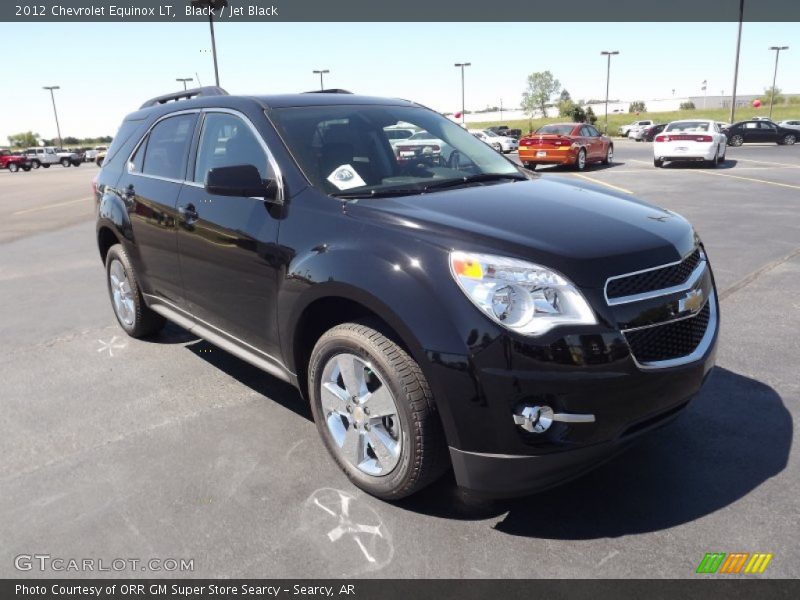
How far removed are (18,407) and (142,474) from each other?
1.44 metres

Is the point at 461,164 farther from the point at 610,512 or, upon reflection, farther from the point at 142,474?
the point at 142,474

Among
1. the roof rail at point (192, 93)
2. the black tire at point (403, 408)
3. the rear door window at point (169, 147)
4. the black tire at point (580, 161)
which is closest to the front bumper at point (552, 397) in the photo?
the black tire at point (403, 408)

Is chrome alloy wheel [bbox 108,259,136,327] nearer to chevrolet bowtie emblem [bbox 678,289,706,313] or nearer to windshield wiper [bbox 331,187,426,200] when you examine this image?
windshield wiper [bbox 331,187,426,200]

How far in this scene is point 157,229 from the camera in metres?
4.39

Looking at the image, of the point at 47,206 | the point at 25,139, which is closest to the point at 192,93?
the point at 47,206

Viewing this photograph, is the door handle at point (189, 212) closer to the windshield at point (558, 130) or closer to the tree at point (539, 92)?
the windshield at point (558, 130)

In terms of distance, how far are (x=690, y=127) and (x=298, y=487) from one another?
2311 cm

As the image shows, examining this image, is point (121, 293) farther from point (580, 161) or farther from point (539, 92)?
point (539, 92)

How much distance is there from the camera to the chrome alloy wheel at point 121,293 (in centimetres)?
527

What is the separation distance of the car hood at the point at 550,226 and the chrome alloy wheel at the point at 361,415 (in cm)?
68

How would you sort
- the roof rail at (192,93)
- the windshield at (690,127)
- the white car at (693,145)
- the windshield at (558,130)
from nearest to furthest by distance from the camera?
the roof rail at (192,93), the white car at (693,145), the windshield at (558,130), the windshield at (690,127)

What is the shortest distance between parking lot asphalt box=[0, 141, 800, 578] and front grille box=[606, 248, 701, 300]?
0.98 metres

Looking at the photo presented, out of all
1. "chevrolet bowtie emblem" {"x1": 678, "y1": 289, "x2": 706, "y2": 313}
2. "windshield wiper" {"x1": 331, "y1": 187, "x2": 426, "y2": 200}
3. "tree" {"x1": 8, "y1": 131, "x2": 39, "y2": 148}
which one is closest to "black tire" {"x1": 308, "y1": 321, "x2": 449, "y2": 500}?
"windshield wiper" {"x1": 331, "y1": 187, "x2": 426, "y2": 200}
